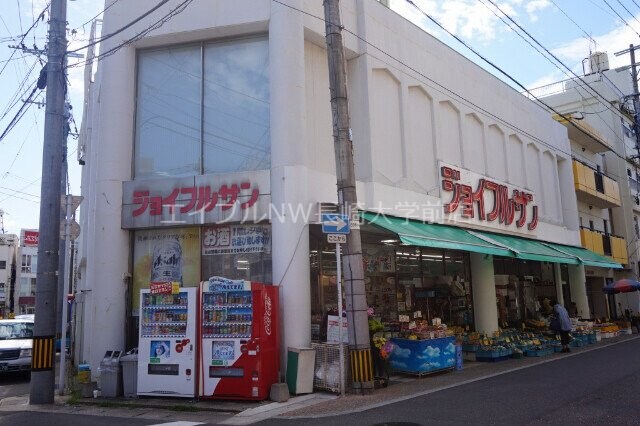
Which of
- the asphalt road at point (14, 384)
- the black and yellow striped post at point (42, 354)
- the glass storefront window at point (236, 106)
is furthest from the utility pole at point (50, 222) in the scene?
the glass storefront window at point (236, 106)

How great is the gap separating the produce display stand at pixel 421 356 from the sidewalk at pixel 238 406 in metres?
0.43

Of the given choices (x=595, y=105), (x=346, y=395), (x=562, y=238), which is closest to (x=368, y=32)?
(x=346, y=395)

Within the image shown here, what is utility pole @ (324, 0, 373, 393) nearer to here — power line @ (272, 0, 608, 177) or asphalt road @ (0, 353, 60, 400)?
power line @ (272, 0, 608, 177)

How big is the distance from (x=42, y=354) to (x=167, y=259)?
3.16 meters

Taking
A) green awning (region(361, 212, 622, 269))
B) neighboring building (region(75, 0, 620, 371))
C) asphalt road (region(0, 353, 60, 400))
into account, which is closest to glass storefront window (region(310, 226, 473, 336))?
neighboring building (region(75, 0, 620, 371))

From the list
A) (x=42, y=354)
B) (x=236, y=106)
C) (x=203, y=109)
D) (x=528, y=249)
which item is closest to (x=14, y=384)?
(x=42, y=354)

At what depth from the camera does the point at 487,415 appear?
751 cm

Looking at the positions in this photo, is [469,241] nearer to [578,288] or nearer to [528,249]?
[528,249]

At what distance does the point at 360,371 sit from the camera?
9.83 meters

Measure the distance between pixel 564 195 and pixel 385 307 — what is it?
14.0 m

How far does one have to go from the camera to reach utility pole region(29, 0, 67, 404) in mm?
10203

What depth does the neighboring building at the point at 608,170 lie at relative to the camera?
28875 millimetres

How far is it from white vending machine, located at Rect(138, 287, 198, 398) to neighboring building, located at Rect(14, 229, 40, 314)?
5343cm

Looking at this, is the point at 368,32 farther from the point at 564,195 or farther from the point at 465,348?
the point at 564,195
